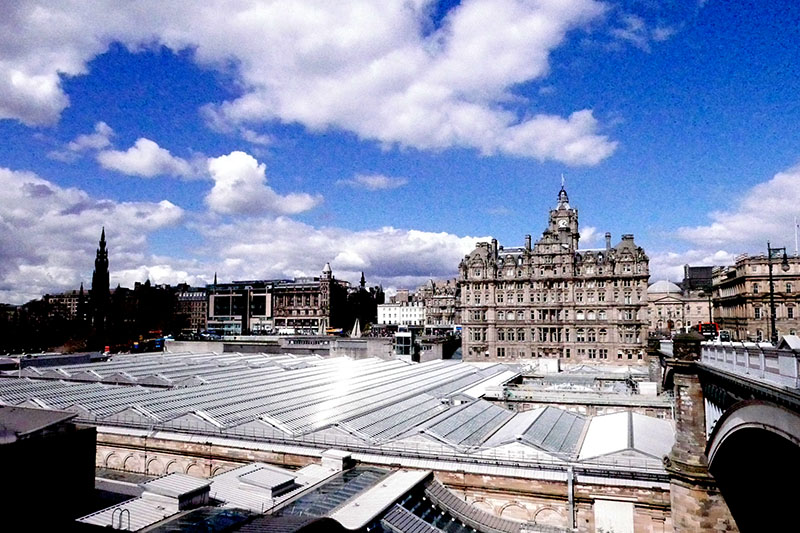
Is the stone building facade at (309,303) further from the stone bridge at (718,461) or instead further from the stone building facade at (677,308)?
the stone bridge at (718,461)

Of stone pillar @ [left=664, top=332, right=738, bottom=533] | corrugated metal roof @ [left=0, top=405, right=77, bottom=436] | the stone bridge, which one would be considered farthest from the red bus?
corrugated metal roof @ [left=0, top=405, right=77, bottom=436]

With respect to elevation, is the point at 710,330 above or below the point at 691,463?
above

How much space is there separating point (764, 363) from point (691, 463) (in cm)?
1082

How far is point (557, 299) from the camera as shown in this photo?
82.6 m

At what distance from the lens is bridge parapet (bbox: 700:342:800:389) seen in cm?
1220

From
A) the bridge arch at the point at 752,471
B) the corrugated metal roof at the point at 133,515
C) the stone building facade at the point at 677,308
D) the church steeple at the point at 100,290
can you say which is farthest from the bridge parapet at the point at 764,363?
the church steeple at the point at 100,290

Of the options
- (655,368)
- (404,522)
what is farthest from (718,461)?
(655,368)

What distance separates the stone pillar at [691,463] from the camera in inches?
877

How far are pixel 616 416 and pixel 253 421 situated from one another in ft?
92.9

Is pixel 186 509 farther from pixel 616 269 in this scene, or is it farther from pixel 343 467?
pixel 616 269

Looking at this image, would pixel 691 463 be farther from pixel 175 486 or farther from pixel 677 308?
pixel 677 308

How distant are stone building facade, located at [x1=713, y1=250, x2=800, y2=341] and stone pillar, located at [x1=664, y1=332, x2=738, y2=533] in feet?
187

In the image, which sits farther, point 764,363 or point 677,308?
point 677,308

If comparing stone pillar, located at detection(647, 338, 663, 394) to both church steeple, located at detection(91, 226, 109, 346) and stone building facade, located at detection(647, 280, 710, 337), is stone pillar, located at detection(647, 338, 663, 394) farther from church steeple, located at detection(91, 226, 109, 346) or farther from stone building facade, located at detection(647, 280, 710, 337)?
church steeple, located at detection(91, 226, 109, 346)
